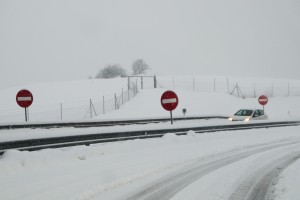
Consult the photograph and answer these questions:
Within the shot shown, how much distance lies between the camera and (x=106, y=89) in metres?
54.3

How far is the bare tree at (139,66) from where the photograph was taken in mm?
98331

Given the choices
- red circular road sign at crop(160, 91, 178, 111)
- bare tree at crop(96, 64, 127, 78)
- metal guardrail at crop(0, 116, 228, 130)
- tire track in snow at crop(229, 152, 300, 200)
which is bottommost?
tire track in snow at crop(229, 152, 300, 200)

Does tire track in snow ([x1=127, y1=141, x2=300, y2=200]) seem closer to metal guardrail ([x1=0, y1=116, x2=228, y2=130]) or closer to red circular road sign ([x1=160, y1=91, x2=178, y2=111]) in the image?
red circular road sign ([x1=160, y1=91, x2=178, y2=111])

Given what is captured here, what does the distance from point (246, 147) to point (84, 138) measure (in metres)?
7.39

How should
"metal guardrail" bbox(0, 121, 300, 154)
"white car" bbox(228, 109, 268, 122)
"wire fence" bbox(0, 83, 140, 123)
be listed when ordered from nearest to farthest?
"metal guardrail" bbox(0, 121, 300, 154) < "white car" bbox(228, 109, 268, 122) < "wire fence" bbox(0, 83, 140, 123)

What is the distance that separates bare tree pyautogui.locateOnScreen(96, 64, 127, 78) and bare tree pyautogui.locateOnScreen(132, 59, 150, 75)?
3333 mm

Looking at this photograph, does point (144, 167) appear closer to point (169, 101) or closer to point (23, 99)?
point (169, 101)

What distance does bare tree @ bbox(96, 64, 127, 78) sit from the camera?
94.5m

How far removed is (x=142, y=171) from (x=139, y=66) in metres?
89.2

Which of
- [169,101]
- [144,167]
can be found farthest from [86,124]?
[144,167]

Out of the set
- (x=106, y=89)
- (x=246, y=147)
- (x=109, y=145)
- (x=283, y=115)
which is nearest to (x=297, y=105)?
(x=283, y=115)

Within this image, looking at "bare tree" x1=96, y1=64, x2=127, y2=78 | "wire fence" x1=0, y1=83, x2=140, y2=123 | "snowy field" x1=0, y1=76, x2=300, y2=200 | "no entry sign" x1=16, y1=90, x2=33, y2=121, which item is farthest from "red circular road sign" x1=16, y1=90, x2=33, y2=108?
"bare tree" x1=96, y1=64, x2=127, y2=78

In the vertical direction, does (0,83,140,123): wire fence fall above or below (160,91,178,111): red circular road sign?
below

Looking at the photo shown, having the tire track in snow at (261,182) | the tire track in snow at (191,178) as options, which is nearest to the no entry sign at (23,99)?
the tire track in snow at (191,178)
